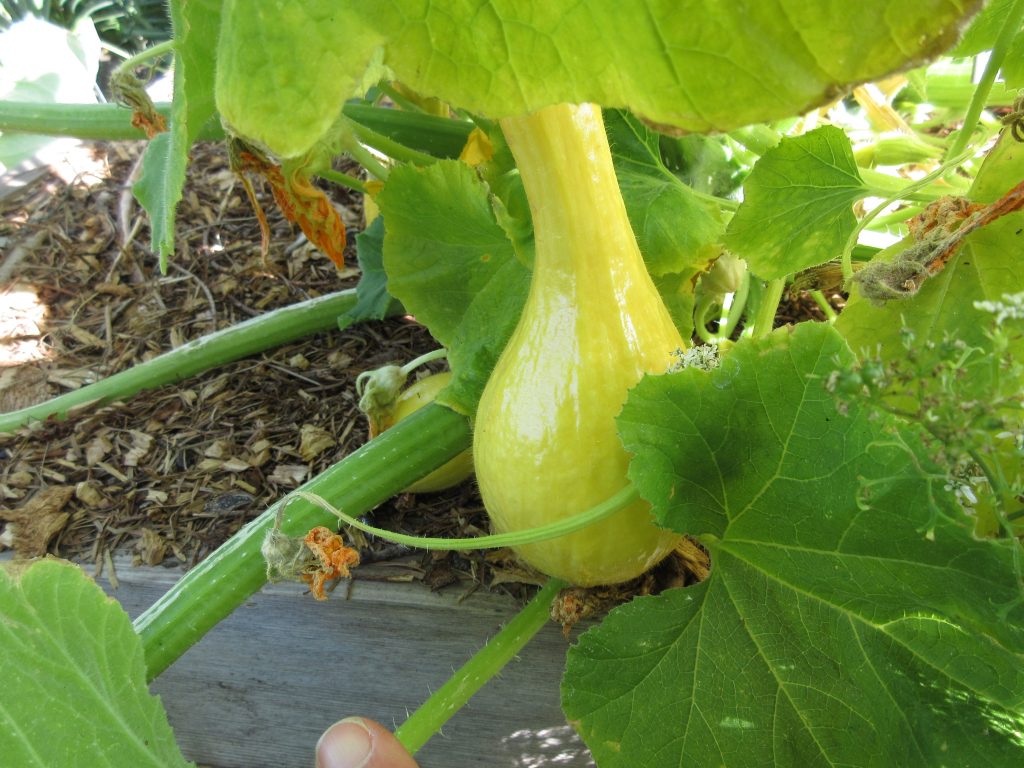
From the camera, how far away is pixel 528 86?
479mm

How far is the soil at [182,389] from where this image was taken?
1.19 meters

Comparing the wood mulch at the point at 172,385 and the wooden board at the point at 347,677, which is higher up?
the wood mulch at the point at 172,385

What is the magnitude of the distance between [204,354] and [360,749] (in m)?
0.80

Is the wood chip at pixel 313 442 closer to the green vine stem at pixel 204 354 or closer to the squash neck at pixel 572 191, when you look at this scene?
the green vine stem at pixel 204 354

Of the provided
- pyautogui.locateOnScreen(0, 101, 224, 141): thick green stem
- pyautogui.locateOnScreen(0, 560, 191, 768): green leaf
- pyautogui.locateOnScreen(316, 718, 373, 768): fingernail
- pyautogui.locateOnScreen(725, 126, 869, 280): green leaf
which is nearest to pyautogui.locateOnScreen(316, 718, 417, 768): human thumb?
pyautogui.locateOnScreen(316, 718, 373, 768): fingernail

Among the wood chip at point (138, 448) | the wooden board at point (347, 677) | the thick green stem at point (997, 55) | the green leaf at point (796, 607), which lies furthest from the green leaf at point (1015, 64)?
the wood chip at point (138, 448)

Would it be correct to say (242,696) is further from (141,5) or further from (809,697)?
(141,5)

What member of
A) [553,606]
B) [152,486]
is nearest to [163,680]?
[152,486]

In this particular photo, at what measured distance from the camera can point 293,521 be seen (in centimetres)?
93

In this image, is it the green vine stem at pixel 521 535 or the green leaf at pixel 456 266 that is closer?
the green vine stem at pixel 521 535

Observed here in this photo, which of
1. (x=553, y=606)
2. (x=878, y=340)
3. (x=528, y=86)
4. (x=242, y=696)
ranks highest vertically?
(x=528, y=86)

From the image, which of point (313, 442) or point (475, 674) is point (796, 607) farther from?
point (313, 442)

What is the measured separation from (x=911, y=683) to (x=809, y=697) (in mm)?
83

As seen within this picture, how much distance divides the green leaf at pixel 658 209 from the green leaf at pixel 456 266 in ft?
0.52
